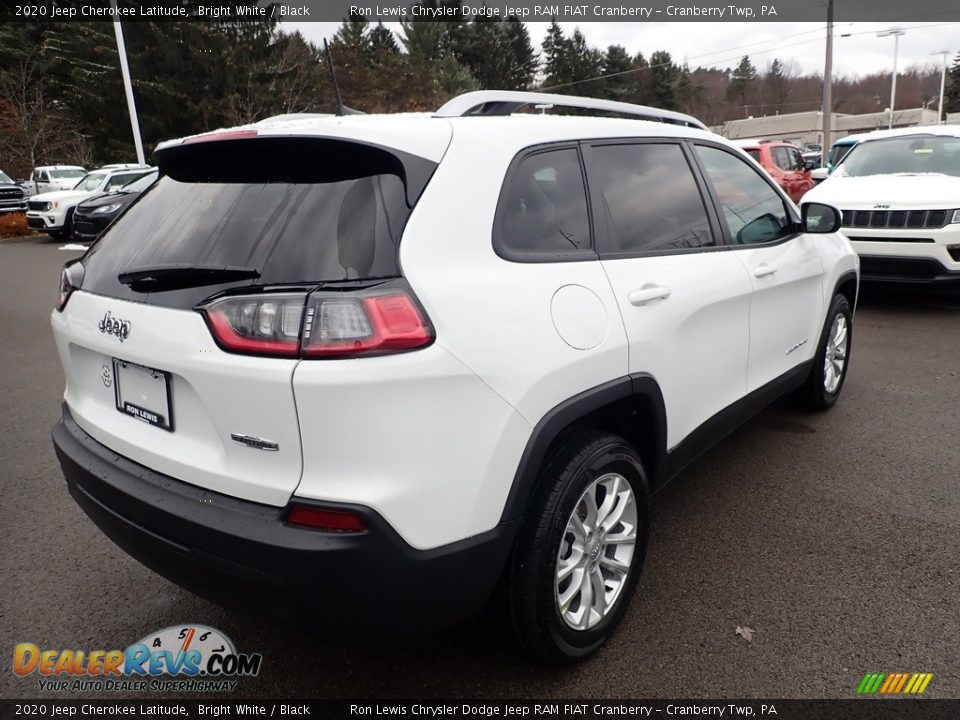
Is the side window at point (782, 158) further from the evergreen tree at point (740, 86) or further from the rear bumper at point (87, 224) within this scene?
the evergreen tree at point (740, 86)

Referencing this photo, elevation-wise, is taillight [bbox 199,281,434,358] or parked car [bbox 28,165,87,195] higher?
parked car [bbox 28,165,87,195]

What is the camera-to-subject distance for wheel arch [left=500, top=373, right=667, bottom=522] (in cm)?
199

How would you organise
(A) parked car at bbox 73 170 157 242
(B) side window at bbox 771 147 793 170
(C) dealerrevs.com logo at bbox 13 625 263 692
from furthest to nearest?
(B) side window at bbox 771 147 793 170, (A) parked car at bbox 73 170 157 242, (C) dealerrevs.com logo at bbox 13 625 263 692

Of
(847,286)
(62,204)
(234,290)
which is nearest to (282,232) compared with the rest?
(234,290)

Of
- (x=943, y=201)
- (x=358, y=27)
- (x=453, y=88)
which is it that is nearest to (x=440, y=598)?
(x=943, y=201)

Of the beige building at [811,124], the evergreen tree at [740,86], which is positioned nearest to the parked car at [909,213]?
the beige building at [811,124]

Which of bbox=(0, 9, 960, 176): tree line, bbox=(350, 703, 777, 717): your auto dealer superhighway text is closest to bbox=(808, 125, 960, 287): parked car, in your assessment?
bbox=(350, 703, 777, 717): your auto dealer superhighway text

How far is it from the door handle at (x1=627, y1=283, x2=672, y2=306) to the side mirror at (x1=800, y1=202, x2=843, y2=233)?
1766mm

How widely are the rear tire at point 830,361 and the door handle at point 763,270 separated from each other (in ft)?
3.26

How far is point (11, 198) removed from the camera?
76.4 ft

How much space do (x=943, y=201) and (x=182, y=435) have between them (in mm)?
7116

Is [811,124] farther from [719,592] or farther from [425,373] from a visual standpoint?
[425,373]

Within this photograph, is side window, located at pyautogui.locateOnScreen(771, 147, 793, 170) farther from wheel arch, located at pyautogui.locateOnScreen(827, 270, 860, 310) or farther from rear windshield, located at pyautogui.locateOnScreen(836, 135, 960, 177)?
wheel arch, located at pyautogui.locateOnScreen(827, 270, 860, 310)

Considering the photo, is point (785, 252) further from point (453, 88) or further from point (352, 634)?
point (453, 88)
